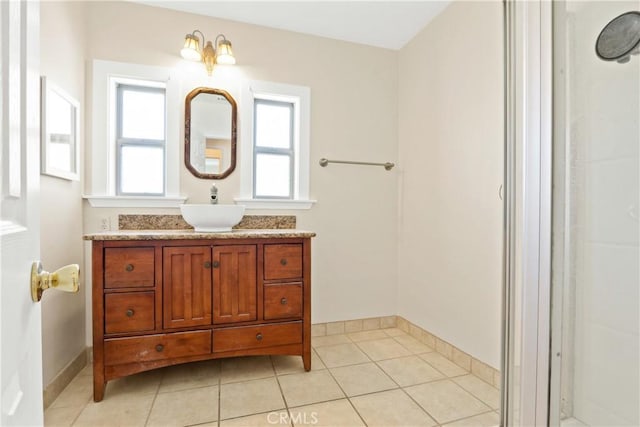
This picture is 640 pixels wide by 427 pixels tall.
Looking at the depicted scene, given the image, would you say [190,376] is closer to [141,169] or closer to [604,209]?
[141,169]

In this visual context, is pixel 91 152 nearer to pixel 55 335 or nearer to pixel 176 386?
pixel 55 335

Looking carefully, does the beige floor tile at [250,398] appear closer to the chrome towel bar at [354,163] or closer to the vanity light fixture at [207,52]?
the chrome towel bar at [354,163]

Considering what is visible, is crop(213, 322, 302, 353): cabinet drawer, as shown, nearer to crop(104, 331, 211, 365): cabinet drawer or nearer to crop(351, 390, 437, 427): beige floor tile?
crop(104, 331, 211, 365): cabinet drawer

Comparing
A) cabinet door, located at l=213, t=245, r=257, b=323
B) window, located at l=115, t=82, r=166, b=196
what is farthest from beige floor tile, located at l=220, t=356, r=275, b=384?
window, located at l=115, t=82, r=166, b=196

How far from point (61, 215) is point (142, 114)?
35.3 inches

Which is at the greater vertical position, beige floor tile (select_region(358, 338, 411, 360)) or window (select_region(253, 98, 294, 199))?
window (select_region(253, 98, 294, 199))

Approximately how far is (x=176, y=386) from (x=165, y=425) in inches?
13.3

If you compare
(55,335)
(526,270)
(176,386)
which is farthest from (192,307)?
(526,270)

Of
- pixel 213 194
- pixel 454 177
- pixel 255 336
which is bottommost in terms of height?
pixel 255 336

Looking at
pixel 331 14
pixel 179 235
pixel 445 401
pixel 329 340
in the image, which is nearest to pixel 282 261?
pixel 179 235

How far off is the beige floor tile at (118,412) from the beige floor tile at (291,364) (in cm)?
73

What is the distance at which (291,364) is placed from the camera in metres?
2.04

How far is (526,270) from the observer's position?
0.63 meters

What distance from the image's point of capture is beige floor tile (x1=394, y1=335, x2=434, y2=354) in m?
2.25
